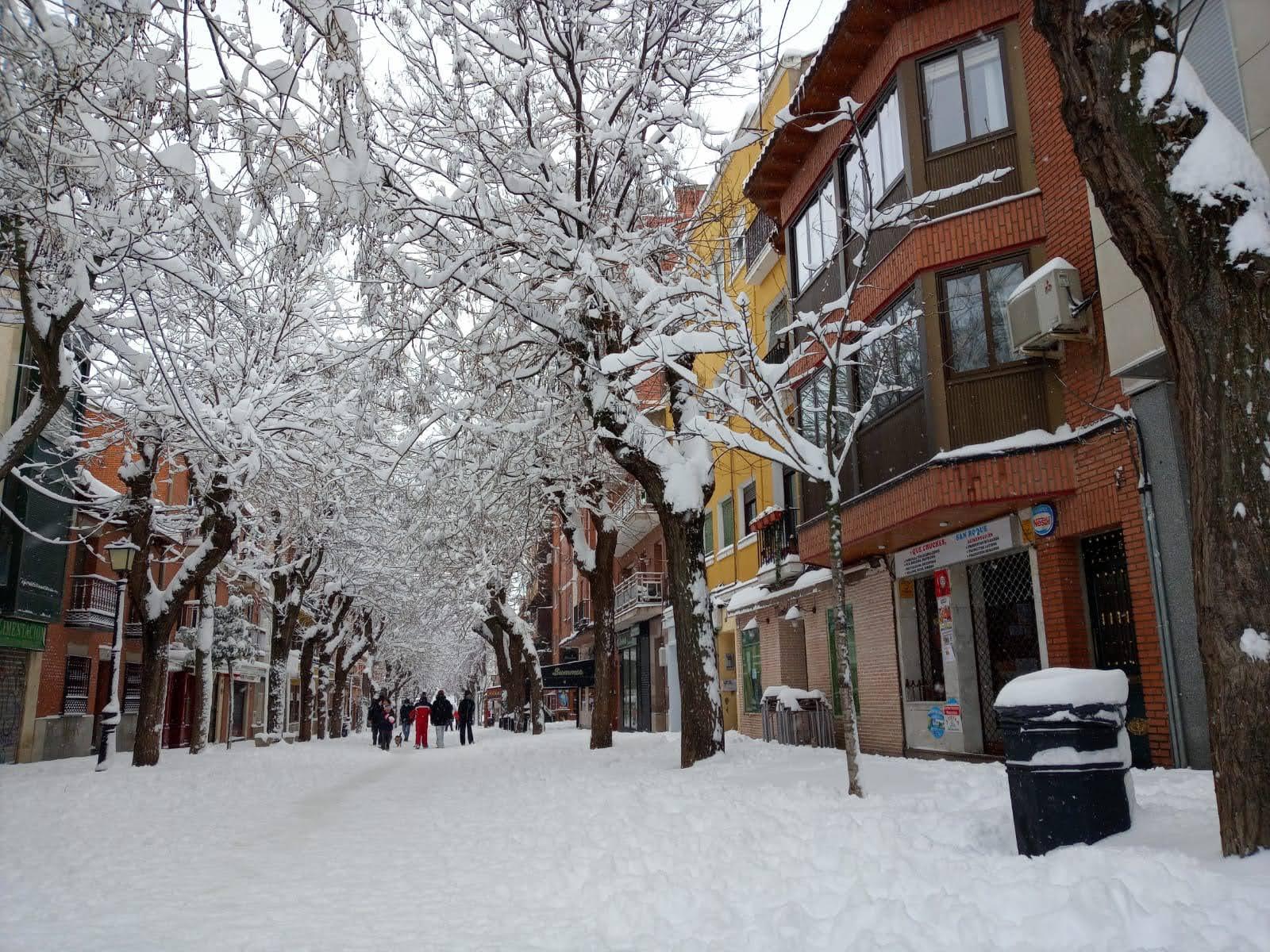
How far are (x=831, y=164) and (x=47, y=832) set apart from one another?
14521 millimetres

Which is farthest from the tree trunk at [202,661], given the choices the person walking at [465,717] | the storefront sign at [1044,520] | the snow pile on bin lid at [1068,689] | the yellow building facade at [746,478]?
the snow pile on bin lid at [1068,689]

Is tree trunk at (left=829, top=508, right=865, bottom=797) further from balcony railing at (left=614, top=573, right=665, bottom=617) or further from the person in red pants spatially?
the person in red pants

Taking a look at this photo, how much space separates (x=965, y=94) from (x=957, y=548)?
6419 mm

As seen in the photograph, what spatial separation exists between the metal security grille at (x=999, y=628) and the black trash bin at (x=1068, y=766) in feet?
23.9

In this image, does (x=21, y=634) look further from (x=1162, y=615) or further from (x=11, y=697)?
(x=1162, y=615)

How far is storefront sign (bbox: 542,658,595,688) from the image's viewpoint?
124 feet

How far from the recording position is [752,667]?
23.5 m

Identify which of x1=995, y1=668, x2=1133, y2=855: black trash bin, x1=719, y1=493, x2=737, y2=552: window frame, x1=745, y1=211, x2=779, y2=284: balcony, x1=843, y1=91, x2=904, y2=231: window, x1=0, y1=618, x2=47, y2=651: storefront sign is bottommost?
x1=995, y1=668, x2=1133, y2=855: black trash bin

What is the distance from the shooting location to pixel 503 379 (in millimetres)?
13258

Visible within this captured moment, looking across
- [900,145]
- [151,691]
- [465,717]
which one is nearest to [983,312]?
[900,145]

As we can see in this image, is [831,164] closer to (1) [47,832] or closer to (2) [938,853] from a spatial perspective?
(2) [938,853]

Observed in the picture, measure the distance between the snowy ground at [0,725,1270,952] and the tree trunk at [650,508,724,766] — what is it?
0.47 meters

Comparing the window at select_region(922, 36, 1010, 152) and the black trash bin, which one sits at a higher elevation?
the window at select_region(922, 36, 1010, 152)

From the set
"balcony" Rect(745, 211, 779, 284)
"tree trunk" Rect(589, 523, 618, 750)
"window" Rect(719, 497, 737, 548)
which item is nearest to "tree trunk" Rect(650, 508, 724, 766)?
"tree trunk" Rect(589, 523, 618, 750)
